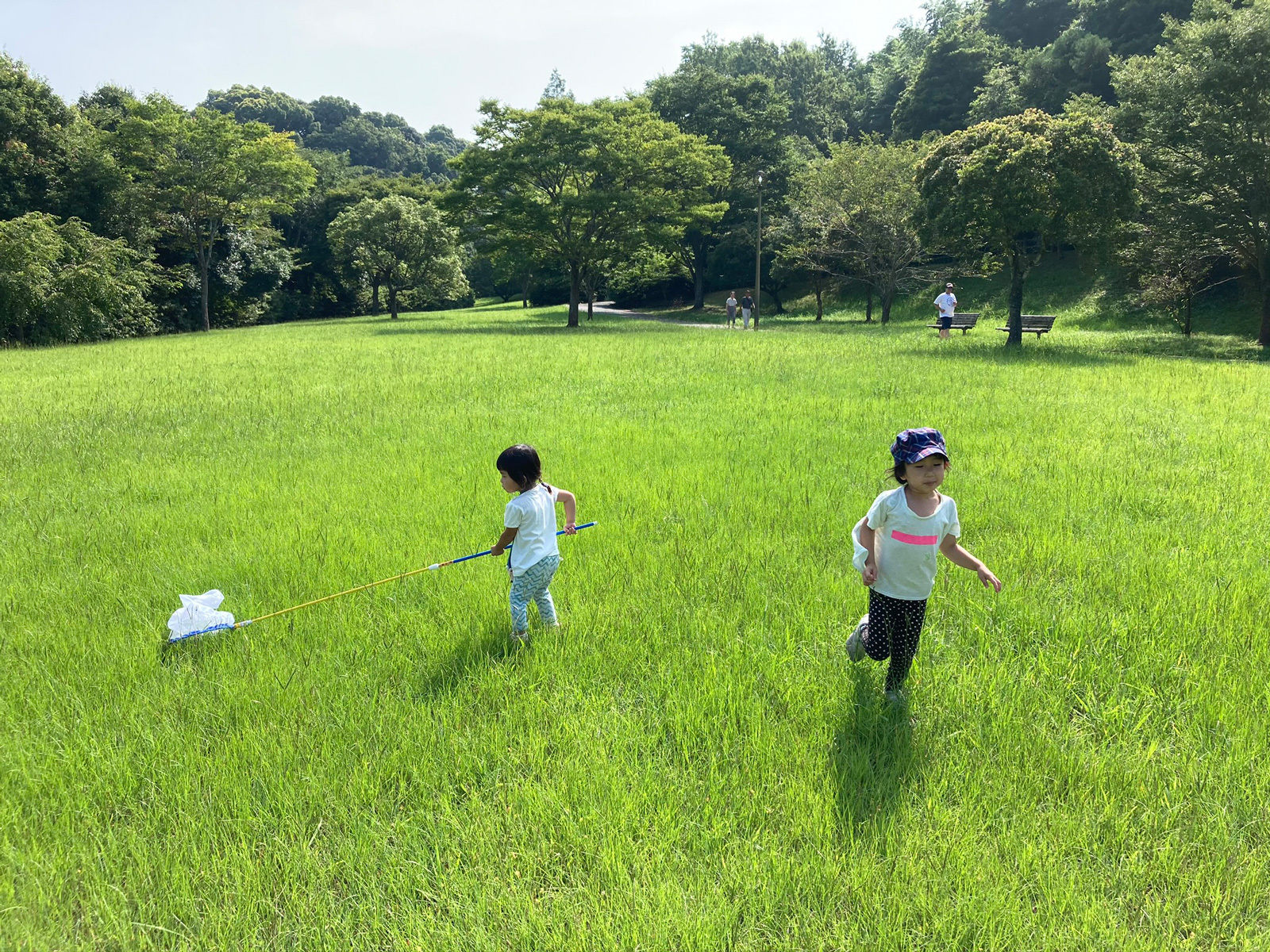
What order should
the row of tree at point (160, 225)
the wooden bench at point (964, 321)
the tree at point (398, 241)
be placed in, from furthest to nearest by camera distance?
the tree at point (398, 241) → the row of tree at point (160, 225) → the wooden bench at point (964, 321)

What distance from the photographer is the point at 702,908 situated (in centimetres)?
202

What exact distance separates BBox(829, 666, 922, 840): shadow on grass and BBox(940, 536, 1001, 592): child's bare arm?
69cm

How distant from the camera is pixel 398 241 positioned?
121 feet

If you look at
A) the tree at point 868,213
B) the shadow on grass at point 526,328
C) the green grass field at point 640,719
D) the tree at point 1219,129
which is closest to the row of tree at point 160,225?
the shadow on grass at point 526,328

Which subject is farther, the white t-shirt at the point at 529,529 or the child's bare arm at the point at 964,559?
the white t-shirt at the point at 529,529

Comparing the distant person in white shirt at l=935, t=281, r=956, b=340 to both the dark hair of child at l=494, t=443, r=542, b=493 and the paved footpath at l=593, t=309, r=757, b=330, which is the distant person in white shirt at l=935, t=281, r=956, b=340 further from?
the dark hair of child at l=494, t=443, r=542, b=493

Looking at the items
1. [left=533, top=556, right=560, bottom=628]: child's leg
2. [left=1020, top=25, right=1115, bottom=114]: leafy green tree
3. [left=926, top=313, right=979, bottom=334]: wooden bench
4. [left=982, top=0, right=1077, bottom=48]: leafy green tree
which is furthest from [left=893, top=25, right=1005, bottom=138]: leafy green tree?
[left=533, top=556, right=560, bottom=628]: child's leg

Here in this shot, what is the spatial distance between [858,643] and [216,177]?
38.4 metres

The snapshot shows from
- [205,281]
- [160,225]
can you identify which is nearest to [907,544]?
[205,281]

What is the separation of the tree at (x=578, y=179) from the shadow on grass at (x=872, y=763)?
2839 centimetres

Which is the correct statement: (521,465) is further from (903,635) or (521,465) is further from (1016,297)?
(1016,297)

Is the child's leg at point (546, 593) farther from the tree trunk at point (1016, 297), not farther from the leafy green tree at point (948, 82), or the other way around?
the leafy green tree at point (948, 82)

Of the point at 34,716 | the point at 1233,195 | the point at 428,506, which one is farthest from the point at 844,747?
the point at 1233,195

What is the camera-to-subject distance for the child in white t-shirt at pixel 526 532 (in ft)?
10.9
